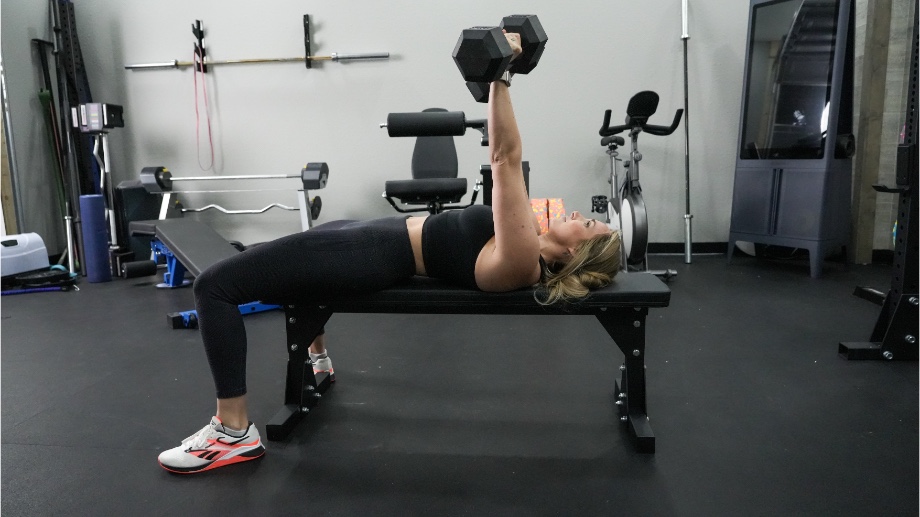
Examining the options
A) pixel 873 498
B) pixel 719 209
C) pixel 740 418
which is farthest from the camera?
pixel 719 209

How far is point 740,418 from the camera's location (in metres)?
1.62

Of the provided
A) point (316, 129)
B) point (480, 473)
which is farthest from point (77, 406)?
point (316, 129)

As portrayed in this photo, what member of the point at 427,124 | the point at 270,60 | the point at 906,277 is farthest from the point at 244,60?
the point at 906,277

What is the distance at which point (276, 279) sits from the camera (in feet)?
4.72

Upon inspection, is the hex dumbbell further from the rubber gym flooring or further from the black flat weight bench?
the rubber gym flooring

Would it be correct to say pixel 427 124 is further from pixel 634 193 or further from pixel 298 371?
pixel 634 193

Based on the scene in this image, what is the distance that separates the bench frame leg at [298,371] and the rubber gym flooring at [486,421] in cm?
4

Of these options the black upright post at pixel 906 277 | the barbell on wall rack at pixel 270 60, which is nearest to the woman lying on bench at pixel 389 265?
the black upright post at pixel 906 277

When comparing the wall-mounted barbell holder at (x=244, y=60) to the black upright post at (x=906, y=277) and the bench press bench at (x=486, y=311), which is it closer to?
the bench press bench at (x=486, y=311)

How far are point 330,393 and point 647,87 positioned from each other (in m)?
3.42

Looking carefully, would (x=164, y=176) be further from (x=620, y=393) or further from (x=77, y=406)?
(x=620, y=393)

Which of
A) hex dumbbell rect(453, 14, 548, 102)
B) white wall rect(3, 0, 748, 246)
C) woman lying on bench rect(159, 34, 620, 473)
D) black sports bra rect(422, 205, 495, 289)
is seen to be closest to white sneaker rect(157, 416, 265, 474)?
woman lying on bench rect(159, 34, 620, 473)

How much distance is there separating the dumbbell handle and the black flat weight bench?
17.8 inches

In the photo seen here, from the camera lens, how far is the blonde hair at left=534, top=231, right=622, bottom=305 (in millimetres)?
1451
